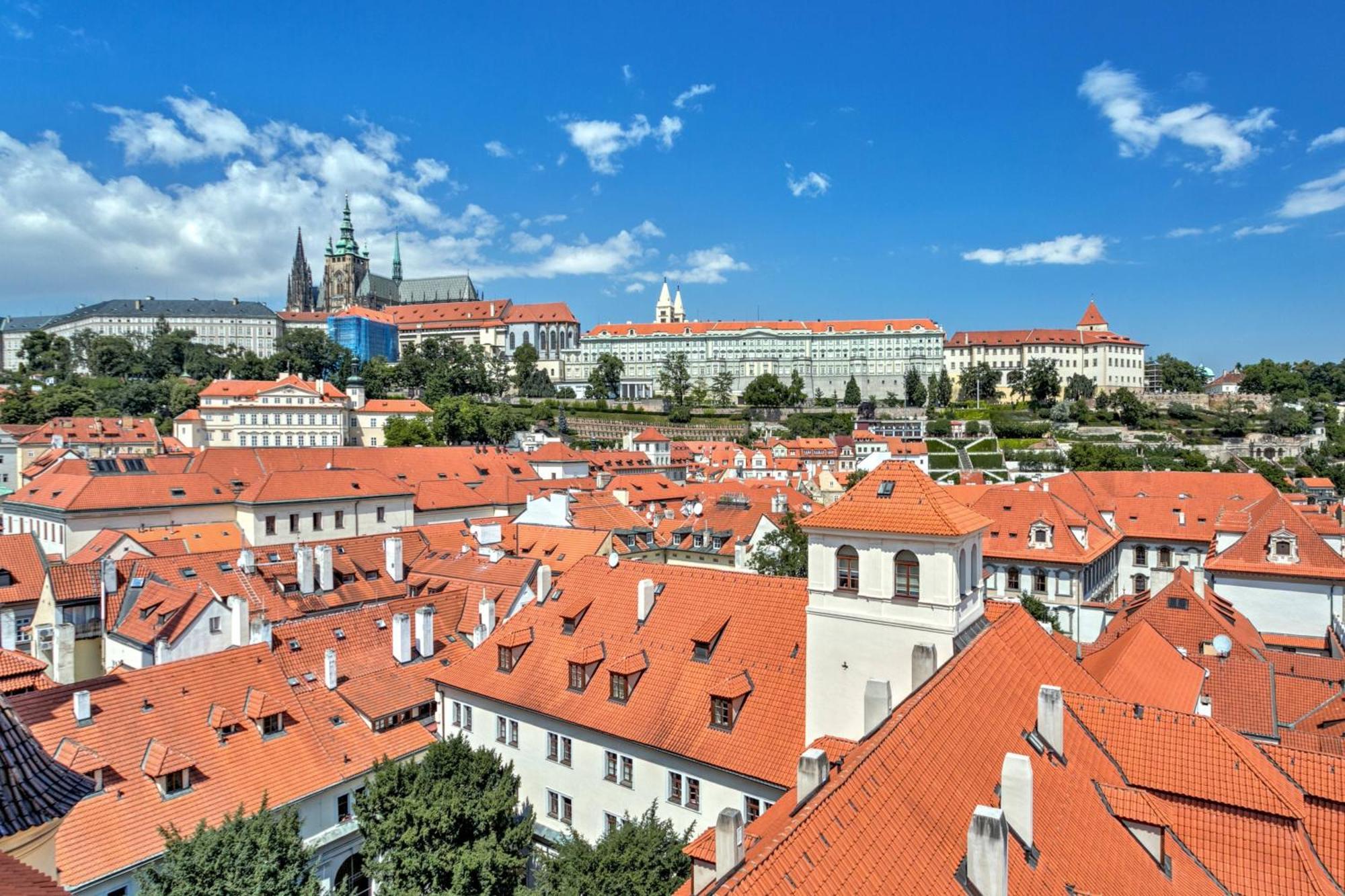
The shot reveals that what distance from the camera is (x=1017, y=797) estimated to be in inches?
351

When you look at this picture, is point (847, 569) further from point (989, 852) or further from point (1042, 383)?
point (1042, 383)

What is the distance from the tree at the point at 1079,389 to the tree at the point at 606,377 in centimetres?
8808

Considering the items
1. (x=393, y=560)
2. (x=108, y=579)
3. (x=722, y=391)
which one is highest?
(x=722, y=391)

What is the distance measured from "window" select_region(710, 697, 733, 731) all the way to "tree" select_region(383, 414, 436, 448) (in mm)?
83915

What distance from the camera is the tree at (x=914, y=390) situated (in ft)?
480

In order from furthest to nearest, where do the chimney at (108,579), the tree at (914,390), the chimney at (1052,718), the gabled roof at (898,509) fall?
the tree at (914,390)
the chimney at (108,579)
the gabled roof at (898,509)
the chimney at (1052,718)

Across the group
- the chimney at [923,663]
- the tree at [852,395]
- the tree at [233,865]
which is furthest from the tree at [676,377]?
the tree at [233,865]

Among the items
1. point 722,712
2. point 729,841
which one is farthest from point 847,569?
point 729,841

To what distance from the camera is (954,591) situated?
14.0 meters

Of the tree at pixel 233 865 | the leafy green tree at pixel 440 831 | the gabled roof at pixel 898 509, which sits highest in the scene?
the gabled roof at pixel 898 509

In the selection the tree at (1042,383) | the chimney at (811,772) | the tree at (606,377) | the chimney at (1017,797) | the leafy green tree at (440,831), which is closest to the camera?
the chimney at (1017,797)

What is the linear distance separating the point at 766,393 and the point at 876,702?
136047 mm

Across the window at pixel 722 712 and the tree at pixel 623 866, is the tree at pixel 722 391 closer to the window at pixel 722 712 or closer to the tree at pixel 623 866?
the window at pixel 722 712

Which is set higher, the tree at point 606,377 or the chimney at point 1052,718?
the tree at point 606,377
